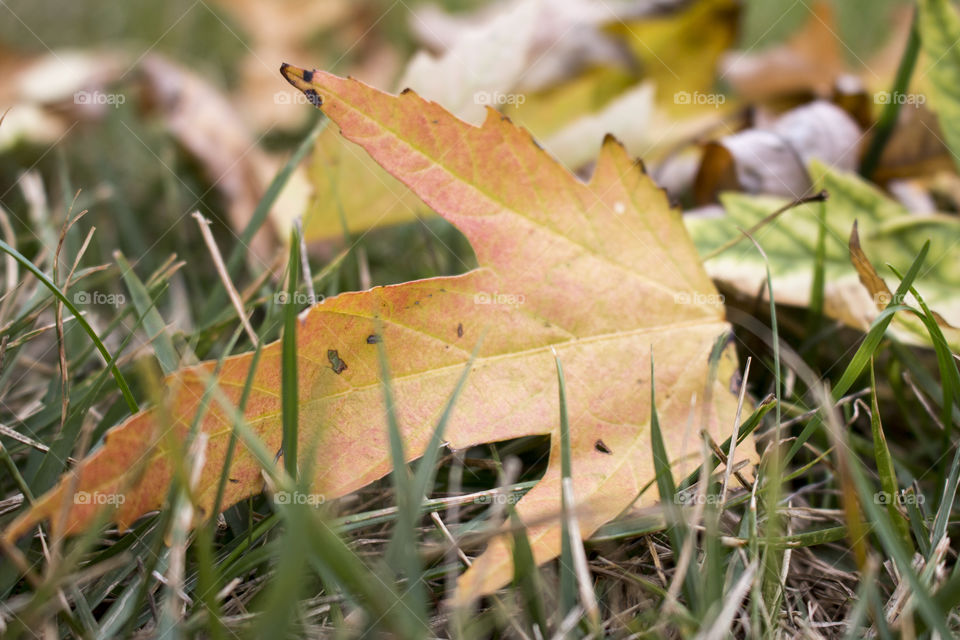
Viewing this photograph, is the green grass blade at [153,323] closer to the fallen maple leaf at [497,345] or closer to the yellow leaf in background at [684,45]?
the fallen maple leaf at [497,345]

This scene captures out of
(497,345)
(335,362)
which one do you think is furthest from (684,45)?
(335,362)

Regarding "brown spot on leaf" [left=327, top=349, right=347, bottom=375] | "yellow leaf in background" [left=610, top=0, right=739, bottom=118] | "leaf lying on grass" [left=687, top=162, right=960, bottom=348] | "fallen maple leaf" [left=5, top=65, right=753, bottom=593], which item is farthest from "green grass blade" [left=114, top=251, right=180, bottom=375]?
"yellow leaf in background" [left=610, top=0, right=739, bottom=118]

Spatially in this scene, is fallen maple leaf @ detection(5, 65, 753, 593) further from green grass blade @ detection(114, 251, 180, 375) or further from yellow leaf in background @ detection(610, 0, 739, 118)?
yellow leaf in background @ detection(610, 0, 739, 118)

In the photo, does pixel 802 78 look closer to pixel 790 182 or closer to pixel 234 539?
pixel 790 182

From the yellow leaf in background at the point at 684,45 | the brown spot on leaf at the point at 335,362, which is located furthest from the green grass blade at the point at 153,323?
the yellow leaf in background at the point at 684,45

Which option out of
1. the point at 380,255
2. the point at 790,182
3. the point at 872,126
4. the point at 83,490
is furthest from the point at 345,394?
the point at 872,126
